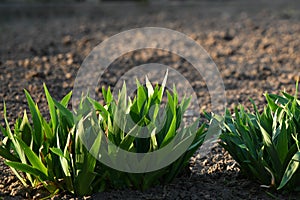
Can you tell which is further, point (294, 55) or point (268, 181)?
point (294, 55)

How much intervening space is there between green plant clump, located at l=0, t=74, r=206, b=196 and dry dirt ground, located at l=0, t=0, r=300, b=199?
0.08 m

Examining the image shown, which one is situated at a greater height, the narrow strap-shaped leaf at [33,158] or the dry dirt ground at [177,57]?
the dry dirt ground at [177,57]

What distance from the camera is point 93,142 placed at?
273 centimetres

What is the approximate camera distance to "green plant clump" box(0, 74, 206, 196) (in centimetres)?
275

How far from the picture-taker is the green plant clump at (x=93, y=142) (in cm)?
275

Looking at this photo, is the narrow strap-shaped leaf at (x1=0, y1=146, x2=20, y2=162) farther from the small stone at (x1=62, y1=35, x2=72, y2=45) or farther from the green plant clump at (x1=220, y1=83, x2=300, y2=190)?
the small stone at (x1=62, y1=35, x2=72, y2=45)

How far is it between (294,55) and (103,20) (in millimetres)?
3129

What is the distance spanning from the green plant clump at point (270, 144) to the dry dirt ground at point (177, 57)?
11 cm

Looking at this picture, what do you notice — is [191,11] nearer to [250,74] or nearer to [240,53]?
[240,53]

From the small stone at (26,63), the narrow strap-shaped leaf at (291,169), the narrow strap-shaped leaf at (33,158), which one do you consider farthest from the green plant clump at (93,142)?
the small stone at (26,63)

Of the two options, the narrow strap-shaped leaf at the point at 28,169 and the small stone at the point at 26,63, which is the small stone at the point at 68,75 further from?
the narrow strap-shaped leaf at the point at 28,169

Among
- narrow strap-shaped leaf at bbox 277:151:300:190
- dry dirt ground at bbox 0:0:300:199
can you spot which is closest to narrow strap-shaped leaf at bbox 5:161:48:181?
dry dirt ground at bbox 0:0:300:199

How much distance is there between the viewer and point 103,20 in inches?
318

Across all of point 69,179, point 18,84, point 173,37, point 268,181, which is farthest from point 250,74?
point 69,179
